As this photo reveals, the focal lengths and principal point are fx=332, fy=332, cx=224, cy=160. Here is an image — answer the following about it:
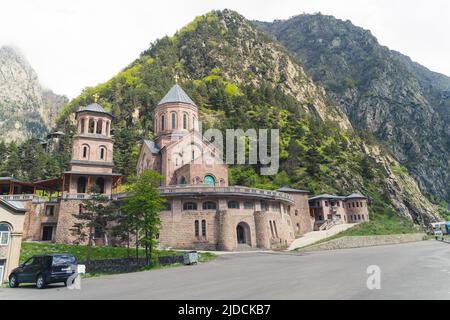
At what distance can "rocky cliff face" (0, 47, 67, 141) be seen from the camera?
146750mm

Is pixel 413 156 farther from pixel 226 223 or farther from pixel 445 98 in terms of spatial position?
pixel 226 223

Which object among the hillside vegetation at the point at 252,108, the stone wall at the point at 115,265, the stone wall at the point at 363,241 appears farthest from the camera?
the hillside vegetation at the point at 252,108

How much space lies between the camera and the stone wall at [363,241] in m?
38.9

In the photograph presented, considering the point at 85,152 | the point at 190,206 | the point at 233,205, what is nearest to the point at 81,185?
the point at 85,152

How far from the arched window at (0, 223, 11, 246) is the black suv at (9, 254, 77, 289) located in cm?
601

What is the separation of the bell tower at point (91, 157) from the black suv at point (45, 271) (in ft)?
85.9

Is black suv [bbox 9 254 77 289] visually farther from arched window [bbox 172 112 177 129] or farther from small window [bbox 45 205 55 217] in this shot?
arched window [bbox 172 112 177 129]

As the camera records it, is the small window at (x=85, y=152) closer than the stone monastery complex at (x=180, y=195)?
No

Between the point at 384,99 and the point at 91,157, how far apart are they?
143987mm

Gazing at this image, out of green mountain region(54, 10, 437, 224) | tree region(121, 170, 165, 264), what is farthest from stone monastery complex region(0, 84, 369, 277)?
green mountain region(54, 10, 437, 224)

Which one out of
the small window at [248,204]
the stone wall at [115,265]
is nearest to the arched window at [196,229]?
the small window at [248,204]

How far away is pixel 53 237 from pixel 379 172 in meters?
73.0

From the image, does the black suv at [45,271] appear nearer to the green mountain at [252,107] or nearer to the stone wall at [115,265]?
the stone wall at [115,265]

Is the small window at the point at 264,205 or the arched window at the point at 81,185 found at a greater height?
the arched window at the point at 81,185
